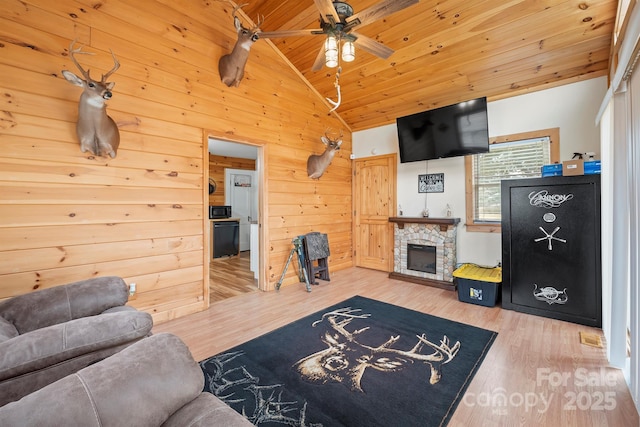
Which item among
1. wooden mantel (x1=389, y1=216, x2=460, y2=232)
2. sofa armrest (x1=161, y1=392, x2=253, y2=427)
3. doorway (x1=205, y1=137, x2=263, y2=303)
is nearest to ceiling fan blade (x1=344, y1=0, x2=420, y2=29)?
sofa armrest (x1=161, y1=392, x2=253, y2=427)

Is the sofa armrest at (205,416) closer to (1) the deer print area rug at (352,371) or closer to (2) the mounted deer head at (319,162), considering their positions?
(1) the deer print area rug at (352,371)

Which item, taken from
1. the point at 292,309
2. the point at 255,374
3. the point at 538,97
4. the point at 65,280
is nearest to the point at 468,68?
the point at 538,97

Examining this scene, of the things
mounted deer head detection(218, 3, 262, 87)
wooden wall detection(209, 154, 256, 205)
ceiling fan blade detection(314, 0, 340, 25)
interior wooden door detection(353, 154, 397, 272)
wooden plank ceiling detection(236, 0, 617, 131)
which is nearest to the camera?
ceiling fan blade detection(314, 0, 340, 25)

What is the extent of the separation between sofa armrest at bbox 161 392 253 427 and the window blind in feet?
14.3

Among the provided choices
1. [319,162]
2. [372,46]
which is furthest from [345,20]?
[319,162]

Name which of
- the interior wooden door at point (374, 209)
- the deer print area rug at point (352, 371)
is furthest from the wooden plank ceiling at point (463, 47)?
the deer print area rug at point (352, 371)

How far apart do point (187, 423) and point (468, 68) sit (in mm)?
4500

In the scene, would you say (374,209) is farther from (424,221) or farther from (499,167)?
(499,167)

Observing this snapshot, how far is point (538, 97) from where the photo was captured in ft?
12.0

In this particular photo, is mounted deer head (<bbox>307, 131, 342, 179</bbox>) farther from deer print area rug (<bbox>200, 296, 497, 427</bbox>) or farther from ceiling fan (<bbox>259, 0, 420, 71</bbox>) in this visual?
deer print area rug (<bbox>200, 296, 497, 427</bbox>)

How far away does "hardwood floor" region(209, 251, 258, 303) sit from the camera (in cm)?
401

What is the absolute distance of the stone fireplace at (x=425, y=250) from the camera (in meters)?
4.26

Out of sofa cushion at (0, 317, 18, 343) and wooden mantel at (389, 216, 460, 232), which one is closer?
sofa cushion at (0, 317, 18, 343)

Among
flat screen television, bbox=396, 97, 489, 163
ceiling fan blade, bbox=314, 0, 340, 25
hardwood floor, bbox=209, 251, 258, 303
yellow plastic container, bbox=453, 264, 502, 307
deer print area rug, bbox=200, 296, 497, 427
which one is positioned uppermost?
ceiling fan blade, bbox=314, 0, 340, 25
